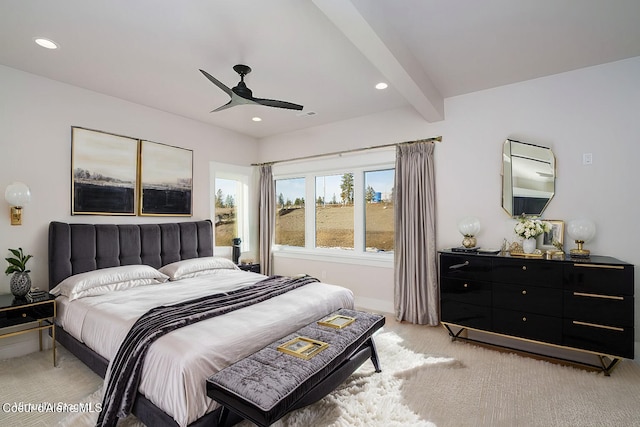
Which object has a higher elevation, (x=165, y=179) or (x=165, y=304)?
(x=165, y=179)

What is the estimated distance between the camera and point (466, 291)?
3.30 metres

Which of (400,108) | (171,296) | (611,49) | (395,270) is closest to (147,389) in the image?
(171,296)

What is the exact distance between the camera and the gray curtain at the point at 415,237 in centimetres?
385

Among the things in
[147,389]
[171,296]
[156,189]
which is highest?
[156,189]

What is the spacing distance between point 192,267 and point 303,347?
7.79 feet

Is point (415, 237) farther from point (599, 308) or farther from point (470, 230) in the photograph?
point (599, 308)

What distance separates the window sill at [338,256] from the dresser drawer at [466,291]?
97cm

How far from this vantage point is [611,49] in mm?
2736

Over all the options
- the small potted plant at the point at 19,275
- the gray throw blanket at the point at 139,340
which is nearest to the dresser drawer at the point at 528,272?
the gray throw blanket at the point at 139,340

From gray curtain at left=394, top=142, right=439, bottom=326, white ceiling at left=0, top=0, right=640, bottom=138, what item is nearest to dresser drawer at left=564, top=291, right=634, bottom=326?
gray curtain at left=394, top=142, right=439, bottom=326

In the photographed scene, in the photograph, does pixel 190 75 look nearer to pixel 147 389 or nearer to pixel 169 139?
pixel 169 139

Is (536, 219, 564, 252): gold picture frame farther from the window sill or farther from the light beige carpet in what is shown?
the window sill

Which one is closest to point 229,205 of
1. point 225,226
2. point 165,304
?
point 225,226

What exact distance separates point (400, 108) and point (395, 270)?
85.3 inches
